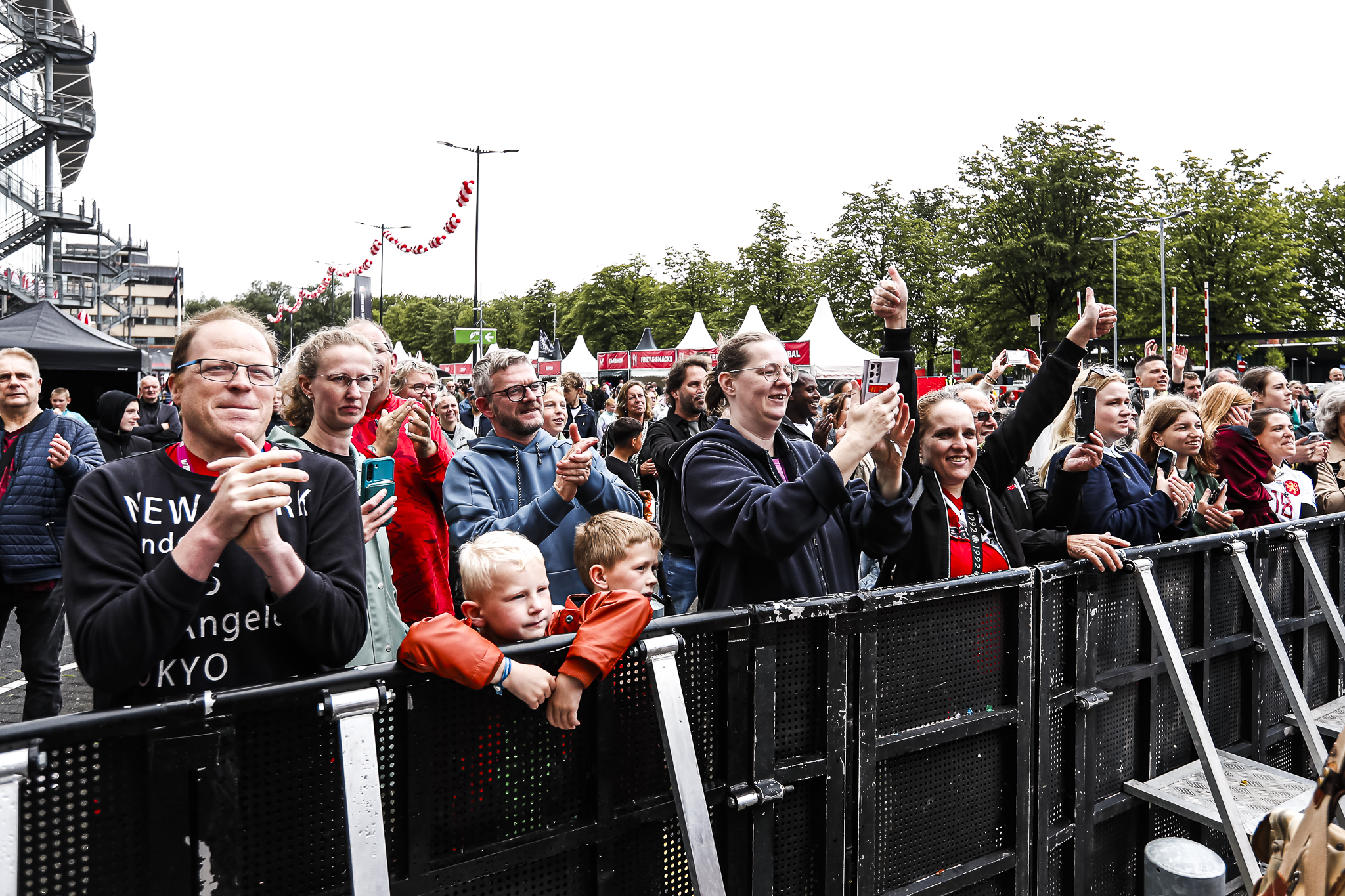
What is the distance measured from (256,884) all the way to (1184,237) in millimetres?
42565

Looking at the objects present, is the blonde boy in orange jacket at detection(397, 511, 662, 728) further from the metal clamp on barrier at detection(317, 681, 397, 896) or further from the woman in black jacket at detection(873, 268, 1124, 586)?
the woman in black jacket at detection(873, 268, 1124, 586)

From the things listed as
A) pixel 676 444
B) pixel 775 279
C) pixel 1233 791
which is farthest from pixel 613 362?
pixel 1233 791

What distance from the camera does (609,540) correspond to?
3352 millimetres

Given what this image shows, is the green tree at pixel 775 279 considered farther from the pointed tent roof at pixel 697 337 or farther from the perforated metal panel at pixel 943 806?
the perforated metal panel at pixel 943 806

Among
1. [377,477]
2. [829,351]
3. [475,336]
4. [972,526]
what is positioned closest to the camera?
[377,477]

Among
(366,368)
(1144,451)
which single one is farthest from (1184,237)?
(366,368)

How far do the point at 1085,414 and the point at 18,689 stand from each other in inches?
254

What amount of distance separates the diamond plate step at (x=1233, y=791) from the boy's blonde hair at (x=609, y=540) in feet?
6.18

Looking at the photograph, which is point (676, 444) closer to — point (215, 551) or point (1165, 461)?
point (1165, 461)

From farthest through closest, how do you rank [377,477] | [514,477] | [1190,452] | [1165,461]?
[1165,461] → [1190,452] → [514,477] → [377,477]

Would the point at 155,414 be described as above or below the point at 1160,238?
below

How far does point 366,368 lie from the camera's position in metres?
3.26

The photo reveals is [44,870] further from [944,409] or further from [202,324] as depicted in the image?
[944,409]

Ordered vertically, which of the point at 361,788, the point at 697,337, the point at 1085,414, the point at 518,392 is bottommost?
the point at 361,788
